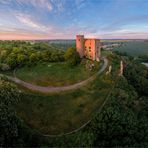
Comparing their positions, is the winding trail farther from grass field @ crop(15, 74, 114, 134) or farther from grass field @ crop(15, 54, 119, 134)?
grass field @ crop(15, 74, 114, 134)

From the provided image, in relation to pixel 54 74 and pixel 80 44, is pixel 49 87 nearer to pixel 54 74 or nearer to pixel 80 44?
pixel 54 74

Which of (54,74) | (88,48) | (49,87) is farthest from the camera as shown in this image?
(88,48)

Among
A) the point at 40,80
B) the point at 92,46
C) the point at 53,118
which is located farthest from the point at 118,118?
the point at 92,46

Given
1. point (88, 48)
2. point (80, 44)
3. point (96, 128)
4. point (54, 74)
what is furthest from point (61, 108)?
point (80, 44)

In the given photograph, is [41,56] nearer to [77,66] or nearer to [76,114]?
[77,66]

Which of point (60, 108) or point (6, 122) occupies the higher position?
point (6, 122)

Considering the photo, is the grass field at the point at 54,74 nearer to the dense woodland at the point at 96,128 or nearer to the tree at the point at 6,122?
the dense woodland at the point at 96,128

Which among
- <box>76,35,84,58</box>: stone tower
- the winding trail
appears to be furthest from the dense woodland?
<box>76,35,84,58</box>: stone tower
